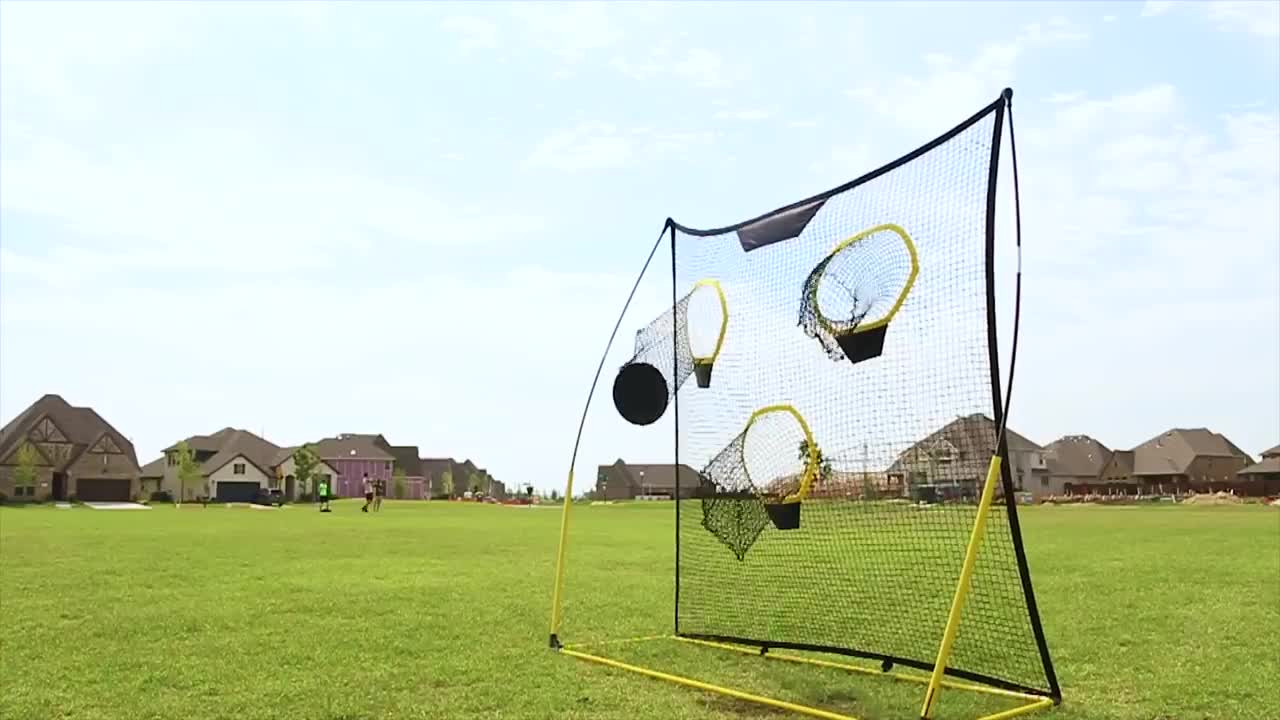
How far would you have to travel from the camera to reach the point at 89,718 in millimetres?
5953

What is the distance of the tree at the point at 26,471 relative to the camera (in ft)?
235

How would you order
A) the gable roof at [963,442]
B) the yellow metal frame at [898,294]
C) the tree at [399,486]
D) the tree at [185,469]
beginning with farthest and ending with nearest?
the tree at [399,486] < the tree at [185,469] < the yellow metal frame at [898,294] < the gable roof at [963,442]

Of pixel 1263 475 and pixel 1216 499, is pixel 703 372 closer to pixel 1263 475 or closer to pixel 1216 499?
pixel 1216 499

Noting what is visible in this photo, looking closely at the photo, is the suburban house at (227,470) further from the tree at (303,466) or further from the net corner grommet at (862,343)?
the net corner grommet at (862,343)

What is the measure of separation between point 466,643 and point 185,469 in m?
77.5

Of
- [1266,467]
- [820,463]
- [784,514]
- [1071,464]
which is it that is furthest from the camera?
[1071,464]

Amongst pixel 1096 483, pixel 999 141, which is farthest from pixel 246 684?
pixel 1096 483

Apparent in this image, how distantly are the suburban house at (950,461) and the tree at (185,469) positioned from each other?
78196mm

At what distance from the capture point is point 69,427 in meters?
79.1

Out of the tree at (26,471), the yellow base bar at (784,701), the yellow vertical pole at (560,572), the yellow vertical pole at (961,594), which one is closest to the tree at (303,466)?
the tree at (26,471)

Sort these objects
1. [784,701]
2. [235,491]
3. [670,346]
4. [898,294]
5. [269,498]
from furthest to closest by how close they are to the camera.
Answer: [235,491] < [269,498] < [670,346] < [898,294] < [784,701]

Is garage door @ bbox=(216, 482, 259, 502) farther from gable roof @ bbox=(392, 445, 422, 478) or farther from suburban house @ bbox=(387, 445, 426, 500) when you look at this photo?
gable roof @ bbox=(392, 445, 422, 478)

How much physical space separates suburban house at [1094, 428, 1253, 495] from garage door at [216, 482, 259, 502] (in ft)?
246

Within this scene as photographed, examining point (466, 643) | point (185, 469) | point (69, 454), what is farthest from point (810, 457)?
point (69, 454)
